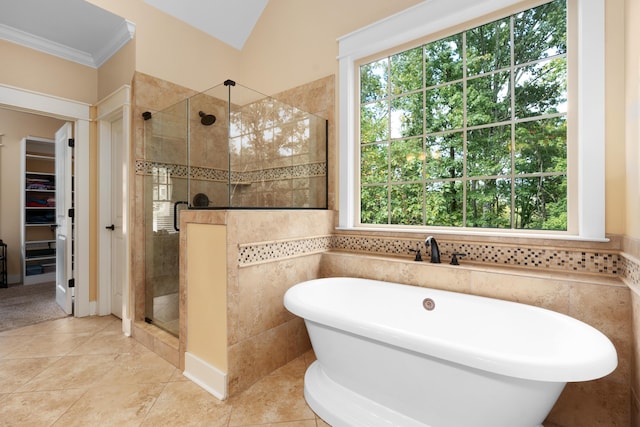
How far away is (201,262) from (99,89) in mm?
2447

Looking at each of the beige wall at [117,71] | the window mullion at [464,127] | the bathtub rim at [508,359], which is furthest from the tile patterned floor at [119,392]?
the beige wall at [117,71]

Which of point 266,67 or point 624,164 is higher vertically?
point 266,67

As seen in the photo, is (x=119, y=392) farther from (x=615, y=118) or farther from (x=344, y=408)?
(x=615, y=118)

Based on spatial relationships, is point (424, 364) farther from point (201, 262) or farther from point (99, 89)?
point (99, 89)

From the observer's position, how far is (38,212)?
175 inches

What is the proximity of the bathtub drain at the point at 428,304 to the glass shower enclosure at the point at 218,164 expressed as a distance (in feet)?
3.68

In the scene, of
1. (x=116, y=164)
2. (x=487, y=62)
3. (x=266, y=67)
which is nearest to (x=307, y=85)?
(x=266, y=67)

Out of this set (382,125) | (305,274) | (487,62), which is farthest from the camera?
(382,125)

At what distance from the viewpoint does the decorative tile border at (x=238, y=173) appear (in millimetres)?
1954

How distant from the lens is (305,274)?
7.29 feet

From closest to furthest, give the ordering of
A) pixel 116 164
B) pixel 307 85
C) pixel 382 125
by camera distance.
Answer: pixel 382 125 < pixel 307 85 < pixel 116 164

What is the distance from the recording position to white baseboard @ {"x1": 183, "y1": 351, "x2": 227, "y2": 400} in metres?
1.70

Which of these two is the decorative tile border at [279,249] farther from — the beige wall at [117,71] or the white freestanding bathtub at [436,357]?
the beige wall at [117,71]

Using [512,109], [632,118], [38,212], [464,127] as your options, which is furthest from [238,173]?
[38,212]
